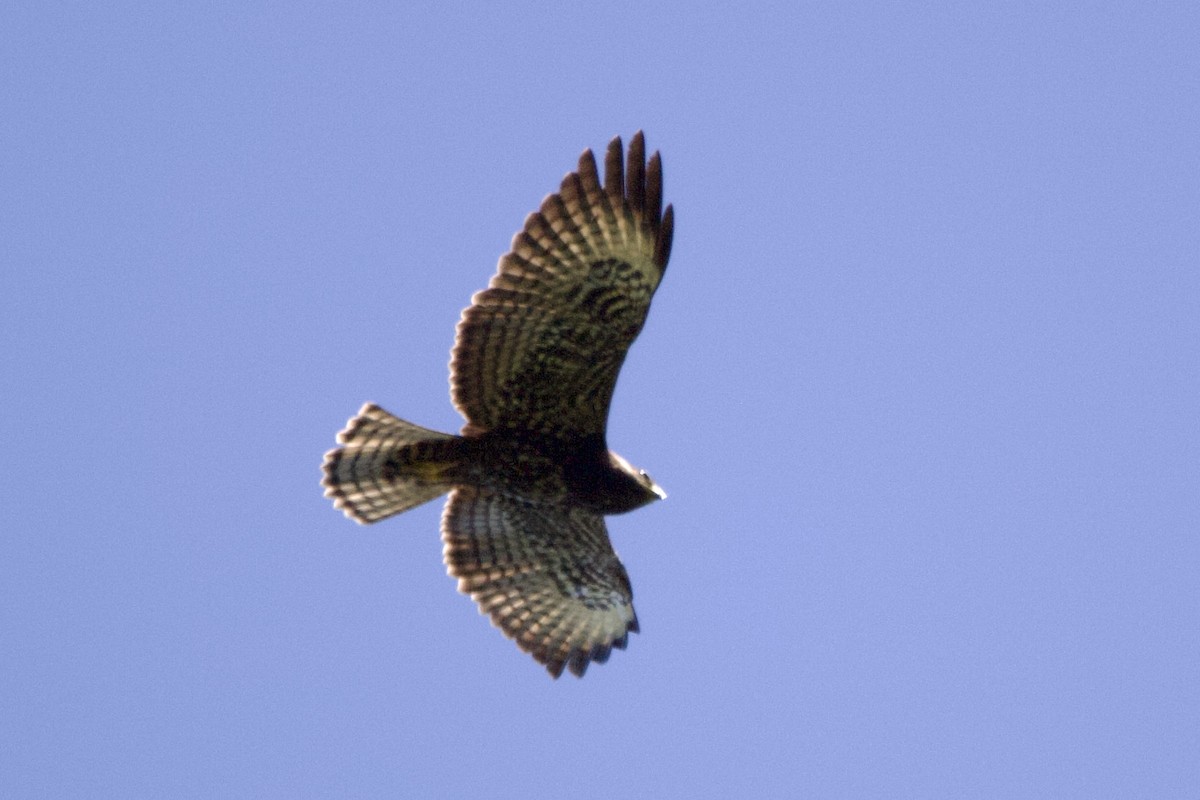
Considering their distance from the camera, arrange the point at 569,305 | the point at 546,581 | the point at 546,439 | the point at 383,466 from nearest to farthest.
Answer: the point at 569,305 → the point at 546,439 → the point at 383,466 → the point at 546,581

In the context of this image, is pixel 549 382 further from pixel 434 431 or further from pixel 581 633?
pixel 581 633

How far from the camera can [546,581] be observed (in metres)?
11.2

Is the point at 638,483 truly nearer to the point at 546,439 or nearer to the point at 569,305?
the point at 546,439

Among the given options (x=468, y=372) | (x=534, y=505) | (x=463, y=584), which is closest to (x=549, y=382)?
(x=468, y=372)

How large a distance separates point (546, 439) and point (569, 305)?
0.89m

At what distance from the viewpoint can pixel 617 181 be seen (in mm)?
9391

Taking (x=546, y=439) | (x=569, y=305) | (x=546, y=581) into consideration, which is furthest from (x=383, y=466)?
(x=569, y=305)

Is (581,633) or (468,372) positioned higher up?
(468,372)

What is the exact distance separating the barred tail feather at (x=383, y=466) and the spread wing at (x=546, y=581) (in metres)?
0.42

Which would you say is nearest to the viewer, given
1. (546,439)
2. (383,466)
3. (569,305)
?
(569,305)

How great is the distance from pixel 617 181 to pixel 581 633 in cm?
308

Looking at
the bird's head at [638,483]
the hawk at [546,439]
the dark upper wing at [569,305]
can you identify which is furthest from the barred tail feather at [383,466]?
the bird's head at [638,483]

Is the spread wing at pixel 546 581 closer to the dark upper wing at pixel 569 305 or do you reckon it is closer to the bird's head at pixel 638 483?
the bird's head at pixel 638 483

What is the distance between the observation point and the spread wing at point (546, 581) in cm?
1095
